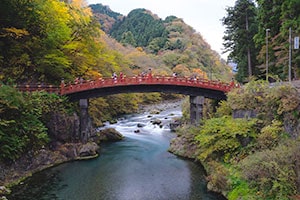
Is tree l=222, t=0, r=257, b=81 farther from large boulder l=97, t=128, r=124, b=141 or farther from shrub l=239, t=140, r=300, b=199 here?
shrub l=239, t=140, r=300, b=199

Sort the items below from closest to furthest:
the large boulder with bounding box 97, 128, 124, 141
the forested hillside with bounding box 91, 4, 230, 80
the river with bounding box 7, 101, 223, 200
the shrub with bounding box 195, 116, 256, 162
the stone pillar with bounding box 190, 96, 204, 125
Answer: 1. the river with bounding box 7, 101, 223, 200
2. the shrub with bounding box 195, 116, 256, 162
3. the stone pillar with bounding box 190, 96, 204, 125
4. the large boulder with bounding box 97, 128, 124, 141
5. the forested hillside with bounding box 91, 4, 230, 80

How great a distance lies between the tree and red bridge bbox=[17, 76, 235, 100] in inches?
268

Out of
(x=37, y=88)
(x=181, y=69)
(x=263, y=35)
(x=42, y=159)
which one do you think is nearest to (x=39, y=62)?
(x=37, y=88)

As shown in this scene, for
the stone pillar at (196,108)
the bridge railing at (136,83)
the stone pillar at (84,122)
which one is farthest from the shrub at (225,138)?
the stone pillar at (84,122)

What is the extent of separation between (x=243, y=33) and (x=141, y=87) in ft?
45.8

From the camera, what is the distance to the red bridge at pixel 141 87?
3078 cm

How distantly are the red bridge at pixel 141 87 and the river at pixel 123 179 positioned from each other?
19.3 feet

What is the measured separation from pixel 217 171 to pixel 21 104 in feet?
47.1

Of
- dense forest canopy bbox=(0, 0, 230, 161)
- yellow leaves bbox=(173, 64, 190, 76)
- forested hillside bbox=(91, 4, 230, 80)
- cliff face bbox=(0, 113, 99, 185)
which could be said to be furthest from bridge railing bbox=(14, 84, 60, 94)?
yellow leaves bbox=(173, 64, 190, 76)

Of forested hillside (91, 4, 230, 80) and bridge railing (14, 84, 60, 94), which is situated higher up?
forested hillside (91, 4, 230, 80)

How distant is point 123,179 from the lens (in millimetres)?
22625

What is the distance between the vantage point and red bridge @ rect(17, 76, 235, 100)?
1212 inches

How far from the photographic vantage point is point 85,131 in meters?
31.1

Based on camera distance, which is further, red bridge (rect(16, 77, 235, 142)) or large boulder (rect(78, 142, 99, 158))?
red bridge (rect(16, 77, 235, 142))
